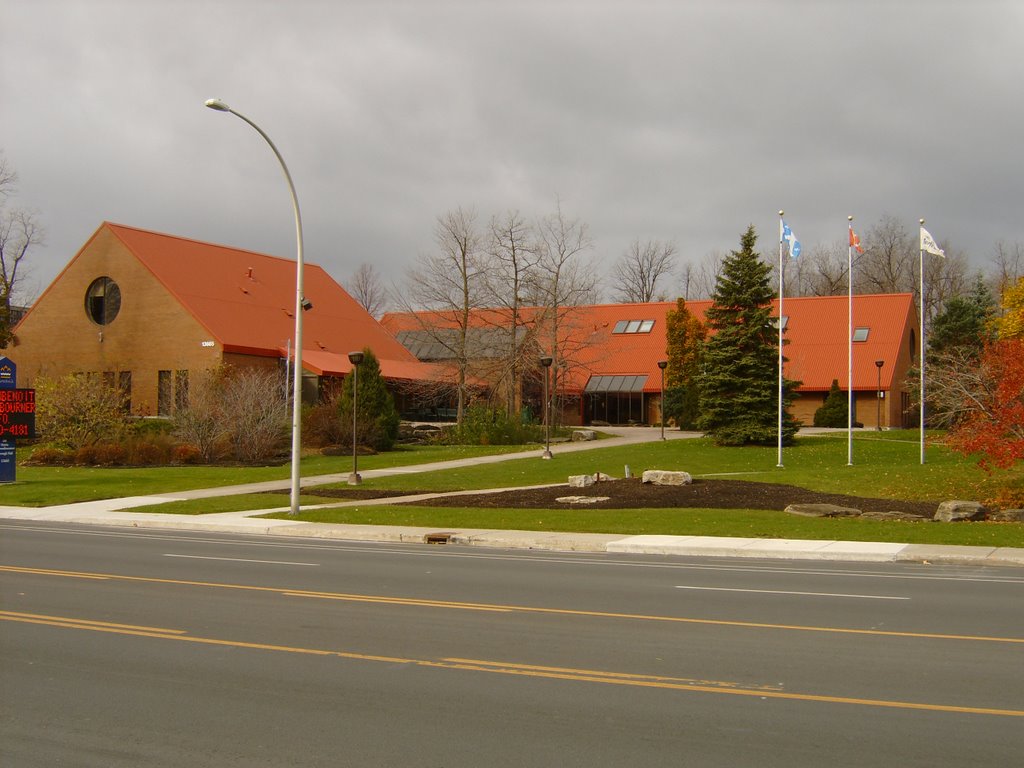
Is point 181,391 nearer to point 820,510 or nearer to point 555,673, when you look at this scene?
point 820,510

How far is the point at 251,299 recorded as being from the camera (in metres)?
52.8

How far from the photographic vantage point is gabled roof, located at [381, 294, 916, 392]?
55.2 m

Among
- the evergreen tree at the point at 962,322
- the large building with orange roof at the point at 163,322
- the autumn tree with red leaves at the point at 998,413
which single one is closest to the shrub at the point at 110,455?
the large building with orange roof at the point at 163,322

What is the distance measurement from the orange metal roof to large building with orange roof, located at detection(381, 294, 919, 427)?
469cm

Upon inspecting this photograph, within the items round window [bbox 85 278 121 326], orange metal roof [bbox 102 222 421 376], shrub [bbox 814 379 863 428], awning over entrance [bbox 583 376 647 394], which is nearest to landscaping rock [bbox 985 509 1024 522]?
shrub [bbox 814 379 863 428]

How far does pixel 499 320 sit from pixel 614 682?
53683mm

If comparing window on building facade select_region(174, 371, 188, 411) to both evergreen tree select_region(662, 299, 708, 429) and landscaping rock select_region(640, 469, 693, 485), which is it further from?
evergreen tree select_region(662, 299, 708, 429)

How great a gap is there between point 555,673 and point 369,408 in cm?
3307

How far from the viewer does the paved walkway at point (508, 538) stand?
53.5ft

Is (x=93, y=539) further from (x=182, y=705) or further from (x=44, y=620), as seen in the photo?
(x=182, y=705)

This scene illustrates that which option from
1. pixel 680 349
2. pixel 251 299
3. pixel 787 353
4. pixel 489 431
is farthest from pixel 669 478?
pixel 787 353

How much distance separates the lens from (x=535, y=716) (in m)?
6.63

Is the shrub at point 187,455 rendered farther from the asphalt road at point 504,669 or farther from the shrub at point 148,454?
the asphalt road at point 504,669

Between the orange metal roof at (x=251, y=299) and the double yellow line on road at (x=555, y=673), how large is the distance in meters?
38.6
